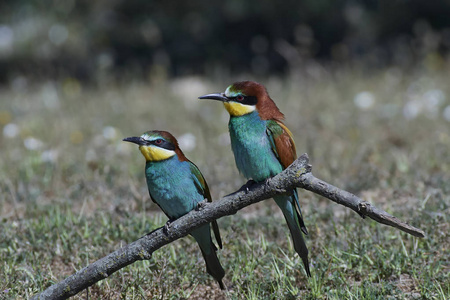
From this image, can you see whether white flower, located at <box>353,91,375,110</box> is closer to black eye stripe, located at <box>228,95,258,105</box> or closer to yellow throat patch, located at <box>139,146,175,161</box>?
black eye stripe, located at <box>228,95,258,105</box>

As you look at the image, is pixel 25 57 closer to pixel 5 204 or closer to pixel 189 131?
pixel 189 131

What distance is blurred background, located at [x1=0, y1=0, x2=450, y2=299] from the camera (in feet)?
10.8

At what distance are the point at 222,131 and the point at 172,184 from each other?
3080mm

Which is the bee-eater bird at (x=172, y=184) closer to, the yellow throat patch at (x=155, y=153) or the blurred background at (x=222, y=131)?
the yellow throat patch at (x=155, y=153)

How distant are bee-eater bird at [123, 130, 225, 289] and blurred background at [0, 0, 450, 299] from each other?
0.20m

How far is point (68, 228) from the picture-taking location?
3.77 metres

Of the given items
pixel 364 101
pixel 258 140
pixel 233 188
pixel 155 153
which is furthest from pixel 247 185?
pixel 364 101

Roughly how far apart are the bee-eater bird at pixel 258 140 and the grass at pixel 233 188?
0.37 meters

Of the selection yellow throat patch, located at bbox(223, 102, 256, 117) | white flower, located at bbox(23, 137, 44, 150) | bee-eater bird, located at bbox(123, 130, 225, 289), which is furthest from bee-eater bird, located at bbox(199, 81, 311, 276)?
white flower, located at bbox(23, 137, 44, 150)

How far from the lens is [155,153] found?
307cm

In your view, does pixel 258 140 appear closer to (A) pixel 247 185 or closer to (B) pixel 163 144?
(A) pixel 247 185

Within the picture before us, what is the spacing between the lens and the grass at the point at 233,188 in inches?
126

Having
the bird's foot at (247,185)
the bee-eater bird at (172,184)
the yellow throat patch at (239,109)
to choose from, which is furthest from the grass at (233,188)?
the yellow throat patch at (239,109)

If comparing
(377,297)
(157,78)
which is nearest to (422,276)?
(377,297)
